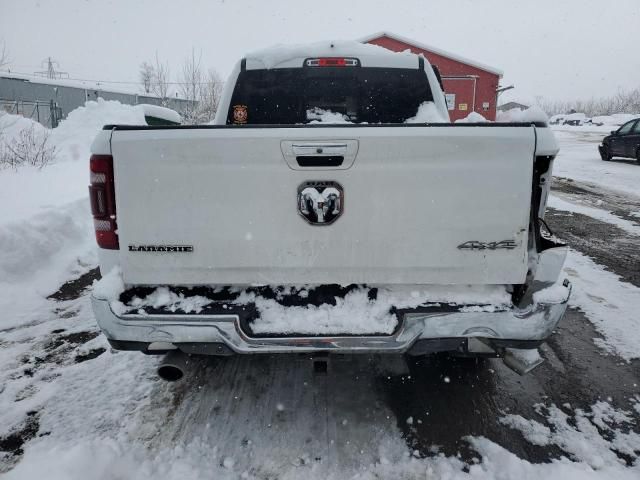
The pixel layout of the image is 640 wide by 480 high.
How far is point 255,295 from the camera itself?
2.44 m

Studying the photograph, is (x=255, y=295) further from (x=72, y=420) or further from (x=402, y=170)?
(x=72, y=420)

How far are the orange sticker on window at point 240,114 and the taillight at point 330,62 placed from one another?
2.45 ft

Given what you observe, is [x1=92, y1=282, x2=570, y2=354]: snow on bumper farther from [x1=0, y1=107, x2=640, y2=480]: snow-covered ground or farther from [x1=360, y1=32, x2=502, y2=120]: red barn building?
[x1=360, y1=32, x2=502, y2=120]: red barn building

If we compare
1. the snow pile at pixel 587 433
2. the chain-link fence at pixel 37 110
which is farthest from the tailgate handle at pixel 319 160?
the chain-link fence at pixel 37 110

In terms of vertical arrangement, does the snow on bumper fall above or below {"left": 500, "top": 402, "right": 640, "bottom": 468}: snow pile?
above

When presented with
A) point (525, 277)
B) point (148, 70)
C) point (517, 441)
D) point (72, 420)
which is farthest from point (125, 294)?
point (148, 70)

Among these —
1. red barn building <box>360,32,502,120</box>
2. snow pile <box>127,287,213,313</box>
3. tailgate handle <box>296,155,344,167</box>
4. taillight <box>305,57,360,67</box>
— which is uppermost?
red barn building <box>360,32,502,120</box>

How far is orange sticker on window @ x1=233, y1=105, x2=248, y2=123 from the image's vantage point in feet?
14.2

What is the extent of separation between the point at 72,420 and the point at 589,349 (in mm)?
3768

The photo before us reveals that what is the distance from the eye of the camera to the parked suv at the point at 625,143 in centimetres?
1745

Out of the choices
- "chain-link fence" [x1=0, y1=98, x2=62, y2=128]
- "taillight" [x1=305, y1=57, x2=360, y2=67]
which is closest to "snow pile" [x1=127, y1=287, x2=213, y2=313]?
"taillight" [x1=305, y1=57, x2=360, y2=67]

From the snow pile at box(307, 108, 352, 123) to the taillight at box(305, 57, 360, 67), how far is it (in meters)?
0.41

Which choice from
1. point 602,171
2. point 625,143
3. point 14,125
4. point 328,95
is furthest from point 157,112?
point 625,143

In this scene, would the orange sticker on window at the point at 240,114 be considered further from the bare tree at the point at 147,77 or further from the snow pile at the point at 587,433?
the bare tree at the point at 147,77
